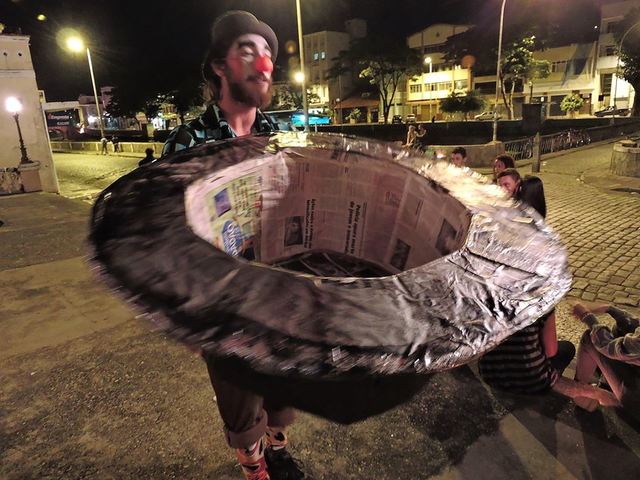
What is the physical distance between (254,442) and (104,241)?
47.4 inches

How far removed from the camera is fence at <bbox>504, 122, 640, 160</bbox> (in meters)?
18.8

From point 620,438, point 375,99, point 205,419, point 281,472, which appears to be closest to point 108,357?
point 205,419

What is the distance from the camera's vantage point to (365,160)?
219 cm

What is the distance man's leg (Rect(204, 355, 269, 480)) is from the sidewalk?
1.79ft

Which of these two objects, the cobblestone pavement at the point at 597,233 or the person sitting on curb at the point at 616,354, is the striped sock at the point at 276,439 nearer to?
the person sitting on curb at the point at 616,354

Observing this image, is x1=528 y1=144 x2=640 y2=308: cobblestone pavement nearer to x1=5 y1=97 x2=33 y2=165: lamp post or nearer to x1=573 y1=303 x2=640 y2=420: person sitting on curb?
x1=573 y1=303 x2=640 y2=420: person sitting on curb

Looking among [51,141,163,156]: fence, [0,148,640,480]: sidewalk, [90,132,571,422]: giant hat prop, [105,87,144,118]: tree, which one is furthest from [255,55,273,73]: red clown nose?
[105,87,144,118]: tree

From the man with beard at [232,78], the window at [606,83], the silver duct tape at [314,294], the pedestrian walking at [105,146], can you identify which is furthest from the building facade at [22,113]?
the window at [606,83]

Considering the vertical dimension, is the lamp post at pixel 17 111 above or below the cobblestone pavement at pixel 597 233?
above

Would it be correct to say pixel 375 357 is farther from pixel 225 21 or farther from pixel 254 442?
pixel 225 21

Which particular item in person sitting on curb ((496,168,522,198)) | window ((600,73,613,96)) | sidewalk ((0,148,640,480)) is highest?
window ((600,73,613,96))

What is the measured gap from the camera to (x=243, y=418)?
208cm

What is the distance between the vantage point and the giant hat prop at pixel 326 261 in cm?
116

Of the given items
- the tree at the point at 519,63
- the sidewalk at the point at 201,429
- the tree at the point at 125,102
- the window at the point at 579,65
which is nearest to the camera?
the sidewalk at the point at 201,429
